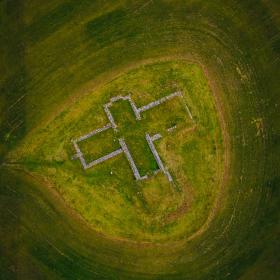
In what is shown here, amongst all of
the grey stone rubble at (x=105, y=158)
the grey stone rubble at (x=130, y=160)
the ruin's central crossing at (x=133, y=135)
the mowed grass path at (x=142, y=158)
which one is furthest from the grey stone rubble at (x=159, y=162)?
the grey stone rubble at (x=105, y=158)

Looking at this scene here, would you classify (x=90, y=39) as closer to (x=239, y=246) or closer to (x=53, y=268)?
(x=53, y=268)

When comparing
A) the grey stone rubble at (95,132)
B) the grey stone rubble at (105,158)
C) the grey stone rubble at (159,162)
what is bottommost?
the grey stone rubble at (159,162)

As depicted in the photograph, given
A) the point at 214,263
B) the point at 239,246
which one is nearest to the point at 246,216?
the point at 239,246

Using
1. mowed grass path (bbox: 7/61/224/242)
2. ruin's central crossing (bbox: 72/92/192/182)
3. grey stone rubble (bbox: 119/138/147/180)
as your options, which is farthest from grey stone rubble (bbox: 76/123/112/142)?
grey stone rubble (bbox: 119/138/147/180)

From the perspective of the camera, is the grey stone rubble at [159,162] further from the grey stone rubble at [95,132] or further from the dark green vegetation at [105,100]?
the grey stone rubble at [95,132]

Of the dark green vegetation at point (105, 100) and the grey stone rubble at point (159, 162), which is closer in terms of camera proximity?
the dark green vegetation at point (105, 100)

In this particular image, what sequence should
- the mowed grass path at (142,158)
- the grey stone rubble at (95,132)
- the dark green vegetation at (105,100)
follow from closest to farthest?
the dark green vegetation at (105,100) → the mowed grass path at (142,158) → the grey stone rubble at (95,132)

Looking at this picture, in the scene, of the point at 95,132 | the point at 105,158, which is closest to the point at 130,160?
the point at 105,158

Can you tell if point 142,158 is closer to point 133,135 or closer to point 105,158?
point 133,135
